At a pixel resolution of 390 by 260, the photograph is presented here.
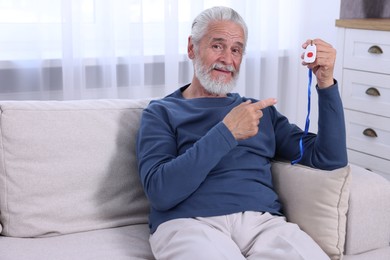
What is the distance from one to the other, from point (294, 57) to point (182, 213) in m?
2.05

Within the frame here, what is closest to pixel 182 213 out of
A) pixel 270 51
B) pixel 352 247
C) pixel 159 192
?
pixel 159 192

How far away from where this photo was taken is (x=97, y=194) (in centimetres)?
186

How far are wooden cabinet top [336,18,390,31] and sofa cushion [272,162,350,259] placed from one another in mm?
1246

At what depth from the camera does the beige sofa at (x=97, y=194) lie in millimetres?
1696

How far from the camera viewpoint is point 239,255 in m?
1.55

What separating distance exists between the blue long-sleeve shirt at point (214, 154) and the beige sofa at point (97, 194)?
0.07 metres

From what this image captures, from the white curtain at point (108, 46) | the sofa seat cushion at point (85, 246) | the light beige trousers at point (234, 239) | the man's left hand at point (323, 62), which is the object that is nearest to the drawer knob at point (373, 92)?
the white curtain at point (108, 46)

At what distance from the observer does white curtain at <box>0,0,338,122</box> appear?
108 inches

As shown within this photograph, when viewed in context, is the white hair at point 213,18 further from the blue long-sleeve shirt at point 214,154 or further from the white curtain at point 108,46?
the white curtain at point 108,46

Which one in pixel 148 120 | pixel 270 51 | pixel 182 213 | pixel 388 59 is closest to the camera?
pixel 182 213

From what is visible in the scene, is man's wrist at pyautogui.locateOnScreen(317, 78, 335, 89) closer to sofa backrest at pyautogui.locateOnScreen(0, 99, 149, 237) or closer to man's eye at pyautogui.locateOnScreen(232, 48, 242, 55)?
man's eye at pyautogui.locateOnScreen(232, 48, 242, 55)

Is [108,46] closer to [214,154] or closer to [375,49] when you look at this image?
[375,49]

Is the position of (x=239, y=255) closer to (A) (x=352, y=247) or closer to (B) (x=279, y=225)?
(B) (x=279, y=225)

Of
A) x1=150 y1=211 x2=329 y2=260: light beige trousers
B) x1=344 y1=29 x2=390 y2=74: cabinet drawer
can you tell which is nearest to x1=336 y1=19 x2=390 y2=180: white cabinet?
x1=344 y1=29 x2=390 y2=74: cabinet drawer
